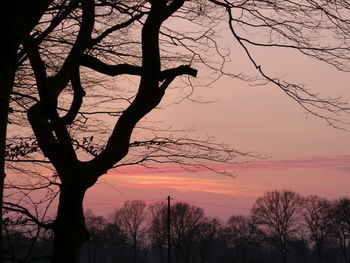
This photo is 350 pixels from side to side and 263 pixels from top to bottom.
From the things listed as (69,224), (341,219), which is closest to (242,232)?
(341,219)

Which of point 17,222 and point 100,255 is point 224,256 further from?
point 17,222

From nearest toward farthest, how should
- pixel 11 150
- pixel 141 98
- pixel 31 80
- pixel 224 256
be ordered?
1. pixel 141 98
2. pixel 11 150
3. pixel 31 80
4. pixel 224 256

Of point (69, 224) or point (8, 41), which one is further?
point (69, 224)

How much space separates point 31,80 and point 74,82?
10.5 ft

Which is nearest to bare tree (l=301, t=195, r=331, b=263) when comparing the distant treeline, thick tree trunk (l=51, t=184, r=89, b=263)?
the distant treeline

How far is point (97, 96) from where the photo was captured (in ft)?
30.1

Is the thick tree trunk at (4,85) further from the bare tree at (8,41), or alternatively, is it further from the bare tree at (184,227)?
the bare tree at (184,227)

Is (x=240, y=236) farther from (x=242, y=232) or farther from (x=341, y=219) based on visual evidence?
(x=341, y=219)

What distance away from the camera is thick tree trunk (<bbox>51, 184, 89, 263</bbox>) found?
5.35m

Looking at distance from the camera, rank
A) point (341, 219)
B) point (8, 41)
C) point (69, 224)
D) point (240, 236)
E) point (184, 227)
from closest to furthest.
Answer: point (8, 41)
point (69, 224)
point (341, 219)
point (184, 227)
point (240, 236)

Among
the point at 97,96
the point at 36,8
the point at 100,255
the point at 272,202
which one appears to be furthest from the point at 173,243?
the point at 36,8

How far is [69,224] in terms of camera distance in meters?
5.40

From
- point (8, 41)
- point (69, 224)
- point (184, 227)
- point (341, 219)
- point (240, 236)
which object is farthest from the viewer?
point (240, 236)

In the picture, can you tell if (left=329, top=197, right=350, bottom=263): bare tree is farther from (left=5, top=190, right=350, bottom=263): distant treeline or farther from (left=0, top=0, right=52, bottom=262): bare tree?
(left=0, top=0, right=52, bottom=262): bare tree
